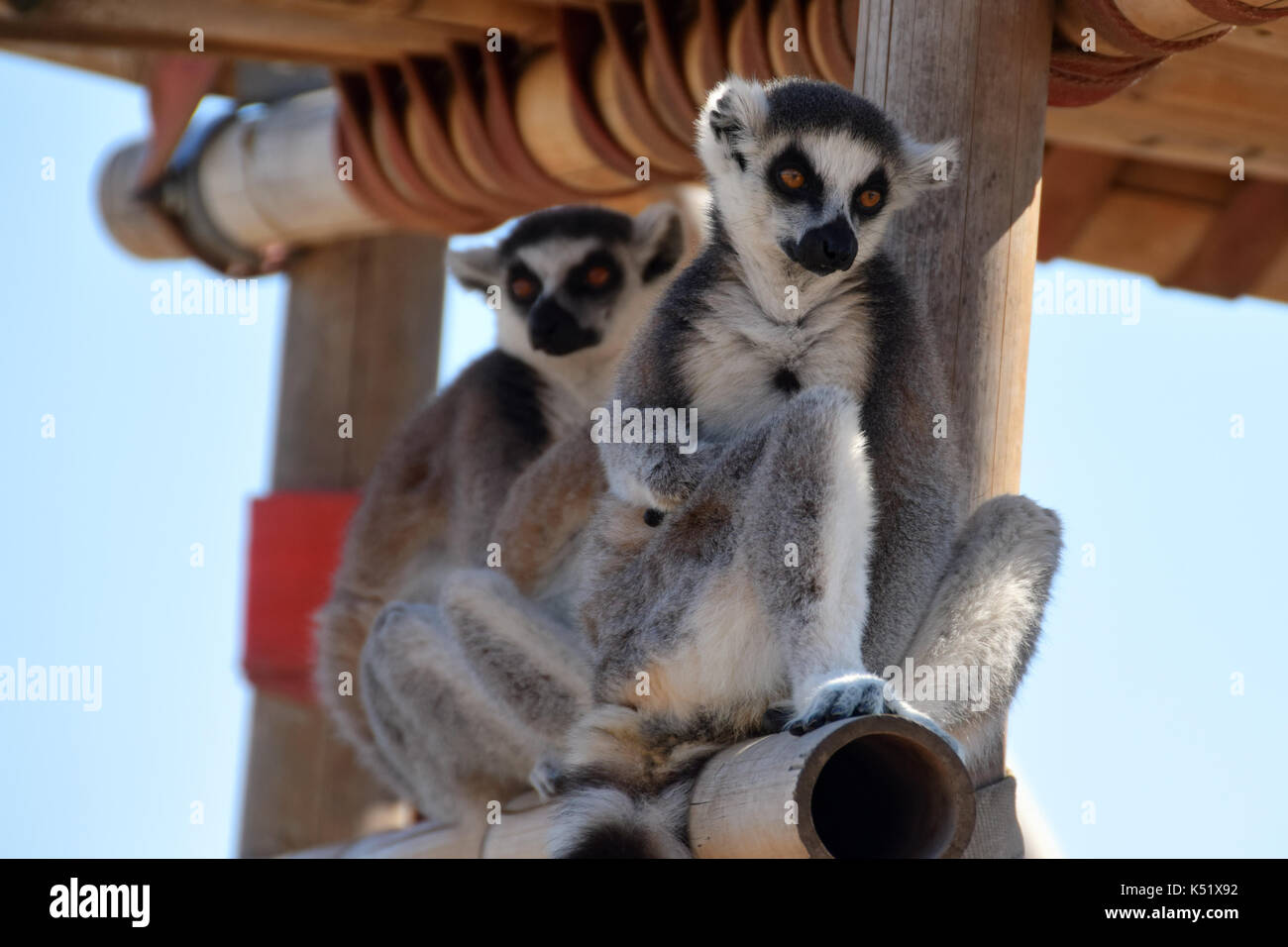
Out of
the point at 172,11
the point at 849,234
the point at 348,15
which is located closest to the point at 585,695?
the point at 849,234

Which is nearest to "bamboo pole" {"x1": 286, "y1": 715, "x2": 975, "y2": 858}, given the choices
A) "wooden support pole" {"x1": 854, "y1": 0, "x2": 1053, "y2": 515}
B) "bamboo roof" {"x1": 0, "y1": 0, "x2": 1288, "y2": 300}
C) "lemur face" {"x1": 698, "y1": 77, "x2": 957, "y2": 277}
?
"wooden support pole" {"x1": 854, "y1": 0, "x2": 1053, "y2": 515}

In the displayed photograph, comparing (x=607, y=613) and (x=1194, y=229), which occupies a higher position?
(x=1194, y=229)

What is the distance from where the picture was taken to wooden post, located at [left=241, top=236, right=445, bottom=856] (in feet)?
28.3

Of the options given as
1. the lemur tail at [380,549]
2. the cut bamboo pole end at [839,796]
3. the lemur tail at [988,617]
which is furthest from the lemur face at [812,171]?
the lemur tail at [380,549]

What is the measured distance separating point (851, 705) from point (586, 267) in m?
3.95

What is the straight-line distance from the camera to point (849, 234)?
4059 mm

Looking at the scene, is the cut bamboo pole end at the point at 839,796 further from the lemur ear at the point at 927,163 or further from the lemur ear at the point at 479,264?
the lemur ear at the point at 479,264

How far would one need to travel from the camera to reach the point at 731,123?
4414 millimetres

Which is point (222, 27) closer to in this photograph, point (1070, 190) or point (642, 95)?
point (642, 95)

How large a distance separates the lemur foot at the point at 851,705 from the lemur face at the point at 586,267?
142 inches

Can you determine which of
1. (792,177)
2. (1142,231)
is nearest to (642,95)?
(792,177)

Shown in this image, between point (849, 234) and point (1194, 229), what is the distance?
491cm

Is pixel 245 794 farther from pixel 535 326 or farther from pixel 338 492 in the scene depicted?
pixel 535 326

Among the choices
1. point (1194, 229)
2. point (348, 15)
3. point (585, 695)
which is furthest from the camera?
point (1194, 229)
